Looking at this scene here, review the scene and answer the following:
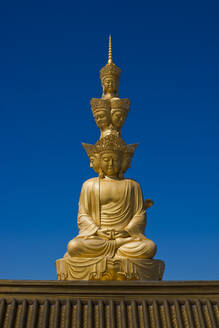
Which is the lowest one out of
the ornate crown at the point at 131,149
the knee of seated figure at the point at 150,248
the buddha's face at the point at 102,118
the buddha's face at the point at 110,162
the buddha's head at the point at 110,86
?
the knee of seated figure at the point at 150,248

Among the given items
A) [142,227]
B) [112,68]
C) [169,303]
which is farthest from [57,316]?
[112,68]

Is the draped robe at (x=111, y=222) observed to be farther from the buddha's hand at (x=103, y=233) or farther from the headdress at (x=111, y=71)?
the headdress at (x=111, y=71)

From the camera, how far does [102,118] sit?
10.2 metres

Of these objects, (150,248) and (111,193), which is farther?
(111,193)

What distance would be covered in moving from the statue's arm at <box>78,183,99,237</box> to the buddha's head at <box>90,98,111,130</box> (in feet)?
5.90

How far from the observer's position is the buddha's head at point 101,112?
10195mm

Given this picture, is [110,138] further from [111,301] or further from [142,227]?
[111,301]

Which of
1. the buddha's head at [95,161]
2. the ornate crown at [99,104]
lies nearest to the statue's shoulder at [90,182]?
the buddha's head at [95,161]

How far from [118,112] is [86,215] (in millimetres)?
2876

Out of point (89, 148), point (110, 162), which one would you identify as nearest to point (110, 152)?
point (110, 162)

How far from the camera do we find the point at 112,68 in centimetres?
1093

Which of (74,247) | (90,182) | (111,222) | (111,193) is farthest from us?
(90,182)

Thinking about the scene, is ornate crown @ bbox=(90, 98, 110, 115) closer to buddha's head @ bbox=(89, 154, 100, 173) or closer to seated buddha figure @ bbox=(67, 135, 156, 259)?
seated buddha figure @ bbox=(67, 135, 156, 259)

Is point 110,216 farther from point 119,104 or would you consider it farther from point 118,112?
point 119,104
